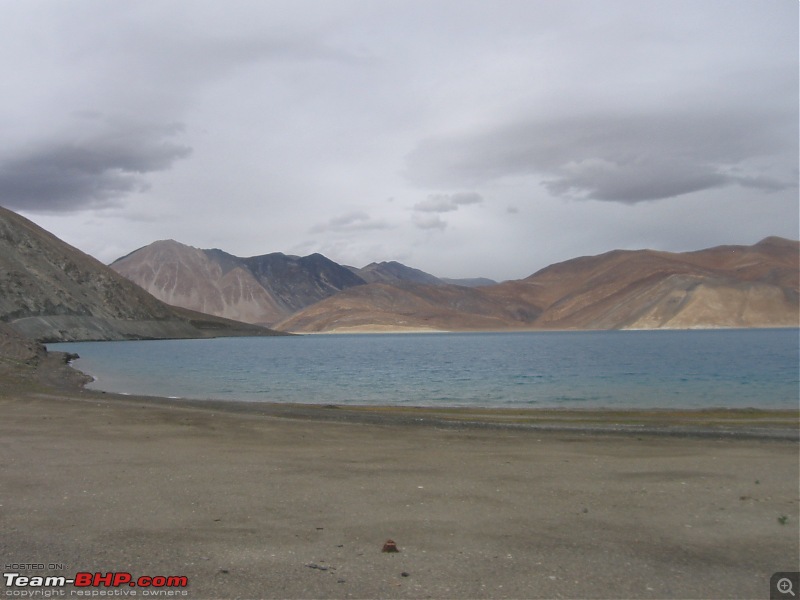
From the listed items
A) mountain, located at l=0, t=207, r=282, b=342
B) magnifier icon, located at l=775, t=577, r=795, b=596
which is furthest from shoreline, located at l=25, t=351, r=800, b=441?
mountain, located at l=0, t=207, r=282, b=342

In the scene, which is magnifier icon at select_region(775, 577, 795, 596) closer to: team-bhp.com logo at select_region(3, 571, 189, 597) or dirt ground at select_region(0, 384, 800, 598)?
dirt ground at select_region(0, 384, 800, 598)

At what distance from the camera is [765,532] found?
919cm

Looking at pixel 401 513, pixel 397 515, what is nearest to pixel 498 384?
pixel 401 513

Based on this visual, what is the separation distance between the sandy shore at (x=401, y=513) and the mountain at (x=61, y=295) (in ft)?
315

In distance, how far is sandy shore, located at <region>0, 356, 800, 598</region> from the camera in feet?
23.4

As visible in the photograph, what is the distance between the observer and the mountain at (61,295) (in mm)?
117875

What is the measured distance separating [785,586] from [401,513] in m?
4.78

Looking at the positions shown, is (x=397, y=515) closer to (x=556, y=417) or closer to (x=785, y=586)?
(x=785, y=586)

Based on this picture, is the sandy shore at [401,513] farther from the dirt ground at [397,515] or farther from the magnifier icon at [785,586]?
the magnifier icon at [785,586]

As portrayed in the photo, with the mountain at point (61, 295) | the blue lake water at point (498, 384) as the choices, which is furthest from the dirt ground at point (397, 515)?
the mountain at point (61, 295)

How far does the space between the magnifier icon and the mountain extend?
349ft

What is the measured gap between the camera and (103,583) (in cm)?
666

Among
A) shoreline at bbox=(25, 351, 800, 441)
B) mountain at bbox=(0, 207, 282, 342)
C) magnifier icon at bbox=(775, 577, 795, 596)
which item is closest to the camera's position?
magnifier icon at bbox=(775, 577, 795, 596)

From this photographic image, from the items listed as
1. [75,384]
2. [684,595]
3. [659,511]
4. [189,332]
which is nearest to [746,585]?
[684,595]
